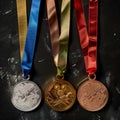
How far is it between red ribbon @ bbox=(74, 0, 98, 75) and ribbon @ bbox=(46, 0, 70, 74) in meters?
0.04

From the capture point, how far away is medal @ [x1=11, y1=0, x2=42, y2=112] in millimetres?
1250

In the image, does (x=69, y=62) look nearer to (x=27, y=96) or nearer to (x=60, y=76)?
(x=60, y=76)

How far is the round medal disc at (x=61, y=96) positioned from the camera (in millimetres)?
1237

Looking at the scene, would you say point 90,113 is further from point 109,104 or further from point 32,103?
point 32,103

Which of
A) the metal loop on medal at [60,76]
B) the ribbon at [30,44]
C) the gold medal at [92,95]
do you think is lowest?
the gold medal at [92,95]

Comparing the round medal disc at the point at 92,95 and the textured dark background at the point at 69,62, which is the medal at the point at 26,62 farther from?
the round medal disc at the point at 92,95

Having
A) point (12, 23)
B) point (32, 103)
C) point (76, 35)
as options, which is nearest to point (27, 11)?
point (12, 23)

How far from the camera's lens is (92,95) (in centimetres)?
123

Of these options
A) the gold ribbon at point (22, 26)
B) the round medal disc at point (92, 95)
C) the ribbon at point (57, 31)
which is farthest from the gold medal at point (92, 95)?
the gold ribbon at point (22, 26)

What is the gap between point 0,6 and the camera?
1.32 meters

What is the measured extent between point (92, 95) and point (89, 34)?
0.19m

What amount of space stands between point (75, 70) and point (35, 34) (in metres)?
0.17

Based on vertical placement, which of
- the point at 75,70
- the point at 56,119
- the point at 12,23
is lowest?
the point at 56,119

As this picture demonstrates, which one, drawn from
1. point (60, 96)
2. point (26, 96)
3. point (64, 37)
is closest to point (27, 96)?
point (26, 96)
